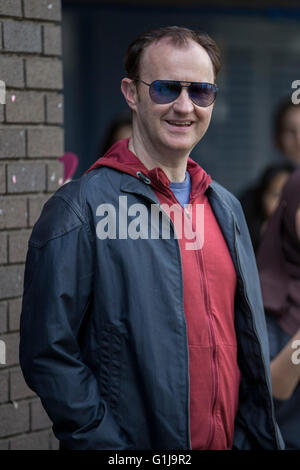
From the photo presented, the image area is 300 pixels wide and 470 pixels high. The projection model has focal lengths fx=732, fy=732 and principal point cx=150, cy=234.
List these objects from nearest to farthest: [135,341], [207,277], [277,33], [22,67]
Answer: [135,341], [207,277], [22,67], [277,33]

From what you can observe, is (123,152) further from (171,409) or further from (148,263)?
(171,409)

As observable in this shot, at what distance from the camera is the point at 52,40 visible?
3.36 meters

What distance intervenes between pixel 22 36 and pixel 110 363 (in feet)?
5.49

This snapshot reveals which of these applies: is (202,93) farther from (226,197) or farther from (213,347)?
(213,347)

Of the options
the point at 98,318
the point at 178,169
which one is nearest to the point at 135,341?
the point at 98,318

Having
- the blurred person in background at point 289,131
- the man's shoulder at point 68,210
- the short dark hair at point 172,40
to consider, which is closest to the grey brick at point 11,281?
the man's shoulder at point 68,210

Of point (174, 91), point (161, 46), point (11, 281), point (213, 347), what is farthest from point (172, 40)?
point (11, 281)

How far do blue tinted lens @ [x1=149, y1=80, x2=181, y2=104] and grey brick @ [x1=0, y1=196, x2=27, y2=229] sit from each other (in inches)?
43.6

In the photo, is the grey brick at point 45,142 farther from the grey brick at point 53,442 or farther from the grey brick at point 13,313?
A: the grey brick at point 53,442

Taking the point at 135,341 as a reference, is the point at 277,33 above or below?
above

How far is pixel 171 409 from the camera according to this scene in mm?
2258

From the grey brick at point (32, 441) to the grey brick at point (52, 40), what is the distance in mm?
1757

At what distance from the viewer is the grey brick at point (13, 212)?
126 inches

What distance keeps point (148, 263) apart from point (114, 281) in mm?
120
